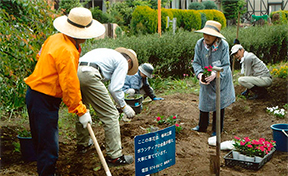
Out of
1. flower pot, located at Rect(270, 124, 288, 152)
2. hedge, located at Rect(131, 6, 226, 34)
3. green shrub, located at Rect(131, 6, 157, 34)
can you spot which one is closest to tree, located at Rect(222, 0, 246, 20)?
hedge, located at Rect(131, 6, 226, 34)

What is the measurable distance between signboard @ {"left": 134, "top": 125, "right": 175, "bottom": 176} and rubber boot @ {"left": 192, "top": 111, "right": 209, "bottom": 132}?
7.24ft

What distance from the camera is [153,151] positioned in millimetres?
2998

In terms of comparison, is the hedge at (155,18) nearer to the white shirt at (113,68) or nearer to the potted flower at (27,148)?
the white shirt at (113,68)

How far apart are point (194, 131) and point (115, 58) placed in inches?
81.5

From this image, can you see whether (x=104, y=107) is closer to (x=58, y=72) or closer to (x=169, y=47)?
(x=58, y=72)

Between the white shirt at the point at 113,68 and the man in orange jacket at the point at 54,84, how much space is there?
2.02ft

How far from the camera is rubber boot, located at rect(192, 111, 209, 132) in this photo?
5.29 metres

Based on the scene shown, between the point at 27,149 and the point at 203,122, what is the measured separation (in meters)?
2.77

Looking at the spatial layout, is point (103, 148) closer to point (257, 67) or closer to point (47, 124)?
point (47, 124)

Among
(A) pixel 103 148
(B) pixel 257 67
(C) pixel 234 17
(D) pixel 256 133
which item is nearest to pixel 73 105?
(A) pixel 103 148

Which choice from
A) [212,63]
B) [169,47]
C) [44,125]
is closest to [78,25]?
[44,125]

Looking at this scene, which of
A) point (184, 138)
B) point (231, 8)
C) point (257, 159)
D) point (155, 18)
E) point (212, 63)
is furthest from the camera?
point (231, 8)

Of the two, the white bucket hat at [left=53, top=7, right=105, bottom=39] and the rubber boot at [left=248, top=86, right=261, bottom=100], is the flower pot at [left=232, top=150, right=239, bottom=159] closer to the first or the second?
the white bucket hat at [left=53, top=7, right=105, bottom=39]

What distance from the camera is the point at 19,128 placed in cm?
536
